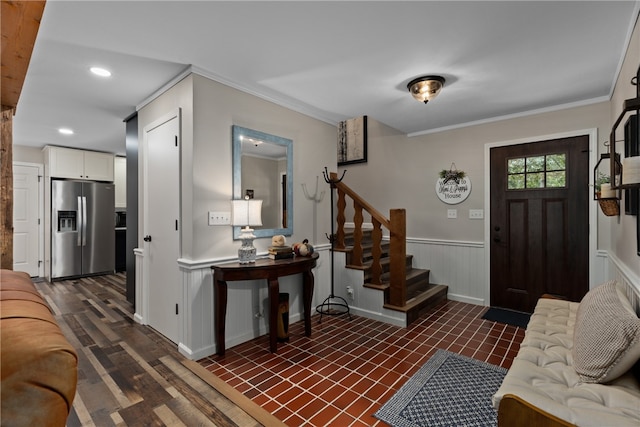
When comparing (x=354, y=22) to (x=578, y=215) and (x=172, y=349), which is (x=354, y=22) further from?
(x=578, y=215)

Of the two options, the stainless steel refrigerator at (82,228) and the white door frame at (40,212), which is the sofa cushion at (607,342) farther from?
the white door frame at (40,212)

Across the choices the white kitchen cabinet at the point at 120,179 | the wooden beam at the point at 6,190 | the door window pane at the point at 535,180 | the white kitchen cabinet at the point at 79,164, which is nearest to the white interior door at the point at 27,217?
the white kitchen cabinet at the point at 79,164

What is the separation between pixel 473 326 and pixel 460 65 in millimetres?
2558

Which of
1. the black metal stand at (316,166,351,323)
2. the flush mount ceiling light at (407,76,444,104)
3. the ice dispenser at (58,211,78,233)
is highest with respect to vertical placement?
the flush mount ceiling light at (407,76,444,104)

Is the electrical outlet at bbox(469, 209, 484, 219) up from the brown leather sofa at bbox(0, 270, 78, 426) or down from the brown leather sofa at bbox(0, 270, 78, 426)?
up

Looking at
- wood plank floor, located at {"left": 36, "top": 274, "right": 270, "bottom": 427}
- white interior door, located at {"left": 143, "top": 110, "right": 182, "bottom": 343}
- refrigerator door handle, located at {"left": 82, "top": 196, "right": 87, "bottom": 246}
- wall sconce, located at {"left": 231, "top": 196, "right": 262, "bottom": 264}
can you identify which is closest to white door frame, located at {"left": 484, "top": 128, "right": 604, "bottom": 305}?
wall sconce, located at {"left": 231, "top": 196, "right": 262, "bottom": 264}

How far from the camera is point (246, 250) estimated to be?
8.61ft

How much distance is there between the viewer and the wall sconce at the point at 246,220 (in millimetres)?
2559

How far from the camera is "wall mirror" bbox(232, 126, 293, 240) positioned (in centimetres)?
276

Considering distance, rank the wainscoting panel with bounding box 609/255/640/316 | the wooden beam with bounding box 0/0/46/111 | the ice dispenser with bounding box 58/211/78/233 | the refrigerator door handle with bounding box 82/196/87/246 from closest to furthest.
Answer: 1. the wooden beam with bounding box 0/0/46/111
2. the wainscoting panel with bounding box 609/255/640/316
3. the ice dispenser with bounding box 58/211/78/233
4. the refrigerator door handle with bounding box 82/196/87/246

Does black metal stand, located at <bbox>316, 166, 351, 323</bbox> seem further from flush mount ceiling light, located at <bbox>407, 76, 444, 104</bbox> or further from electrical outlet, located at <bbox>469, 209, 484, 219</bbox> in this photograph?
electrical outlet, located at <bbox>469, 209, 484, 219</bbox>

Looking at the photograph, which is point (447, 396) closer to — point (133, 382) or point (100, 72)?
point (133, 382)

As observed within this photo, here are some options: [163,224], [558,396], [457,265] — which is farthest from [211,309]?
[457,265]

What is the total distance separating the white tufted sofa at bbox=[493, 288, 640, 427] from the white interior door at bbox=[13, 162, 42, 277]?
700 centimetres
